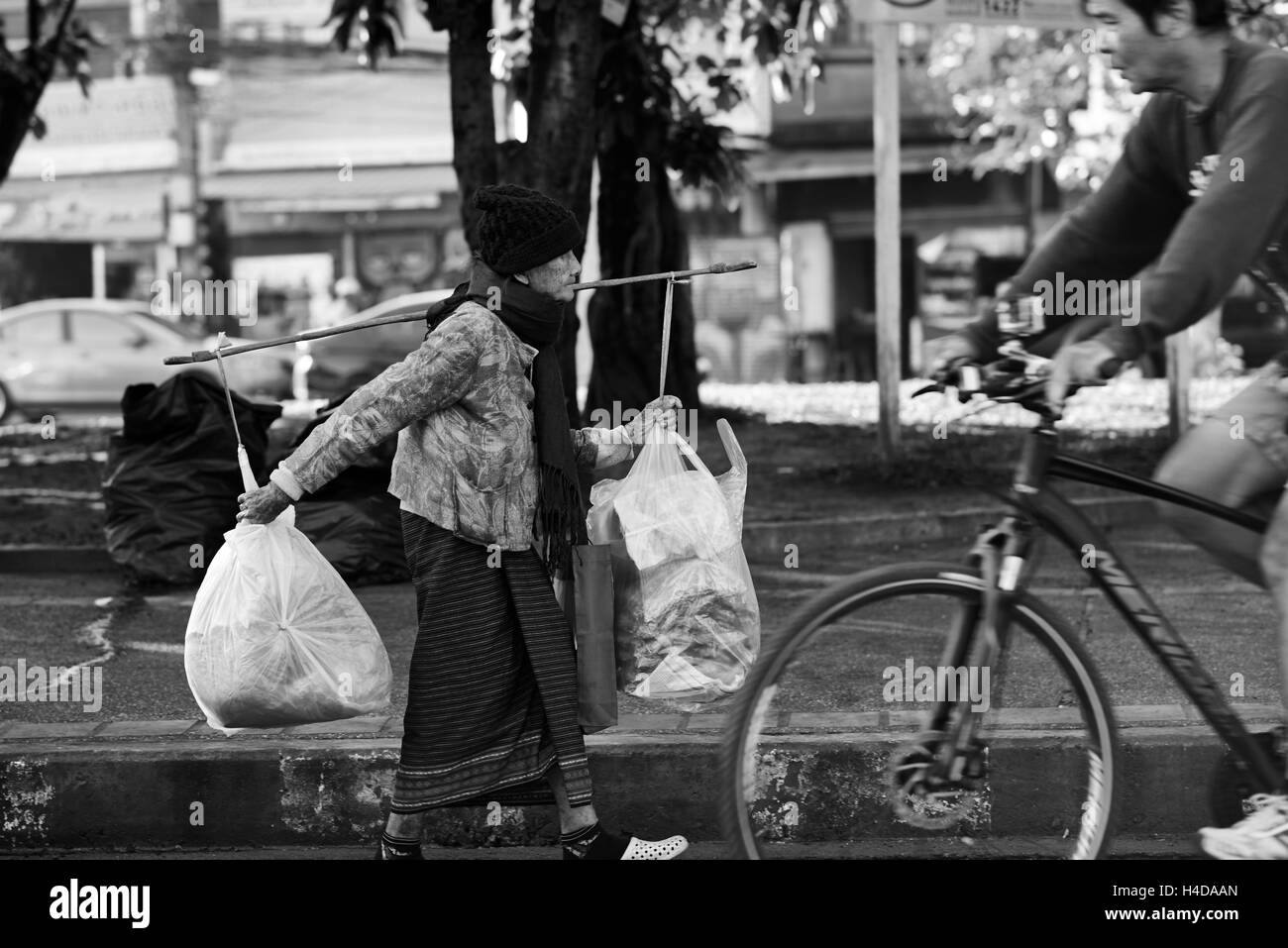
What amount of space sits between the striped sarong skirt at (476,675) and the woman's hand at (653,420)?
465 millimetres

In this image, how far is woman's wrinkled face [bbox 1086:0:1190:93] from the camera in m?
3.23

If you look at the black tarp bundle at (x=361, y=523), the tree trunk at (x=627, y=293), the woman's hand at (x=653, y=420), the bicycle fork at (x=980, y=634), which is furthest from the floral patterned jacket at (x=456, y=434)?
the tree trunk at (x=627, y=293)

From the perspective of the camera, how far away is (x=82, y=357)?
63.5 feet

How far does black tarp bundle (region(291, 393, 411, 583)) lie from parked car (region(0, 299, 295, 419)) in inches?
476

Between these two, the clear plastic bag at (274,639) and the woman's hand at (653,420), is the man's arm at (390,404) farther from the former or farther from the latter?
the woman's hand at (653,420)

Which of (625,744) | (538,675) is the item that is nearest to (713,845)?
(625,744)

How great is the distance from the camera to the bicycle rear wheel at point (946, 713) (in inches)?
122

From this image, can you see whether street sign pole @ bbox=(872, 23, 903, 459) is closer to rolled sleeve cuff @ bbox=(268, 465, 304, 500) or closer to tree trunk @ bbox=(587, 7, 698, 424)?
tree trunk @ bbox=(587, 7, 698, 424)

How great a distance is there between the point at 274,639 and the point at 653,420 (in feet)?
3.46

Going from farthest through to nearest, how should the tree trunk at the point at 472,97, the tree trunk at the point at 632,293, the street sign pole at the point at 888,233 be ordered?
the tree trunk at the point at 632,293, the street sign pole at the point at 888,233, the tree trunk at the point at 472,97

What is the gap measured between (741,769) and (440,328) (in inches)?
51.1

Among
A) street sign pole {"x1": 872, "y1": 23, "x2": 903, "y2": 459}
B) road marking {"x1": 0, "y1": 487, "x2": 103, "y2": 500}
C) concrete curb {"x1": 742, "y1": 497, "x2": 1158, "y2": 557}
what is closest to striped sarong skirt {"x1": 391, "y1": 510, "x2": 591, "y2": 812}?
concrete curb {"x1": 742, "y1": 497, "x2": 1158, "y2": 557}
